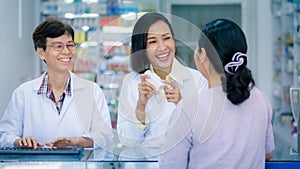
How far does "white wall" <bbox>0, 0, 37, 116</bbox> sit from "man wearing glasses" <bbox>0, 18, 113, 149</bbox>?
1.75 meters

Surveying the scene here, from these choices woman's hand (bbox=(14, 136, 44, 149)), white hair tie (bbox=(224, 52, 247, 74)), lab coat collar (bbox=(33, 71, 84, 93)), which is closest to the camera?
white hair tie (bbox=(224, 52, 247, 74))

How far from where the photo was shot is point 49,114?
2.07 metres

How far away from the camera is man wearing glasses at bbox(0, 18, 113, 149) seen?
1.95m

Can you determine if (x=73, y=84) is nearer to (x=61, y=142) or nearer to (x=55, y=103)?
(x=55, y=103)

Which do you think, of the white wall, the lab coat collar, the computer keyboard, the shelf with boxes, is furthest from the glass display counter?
the shelf with boxes

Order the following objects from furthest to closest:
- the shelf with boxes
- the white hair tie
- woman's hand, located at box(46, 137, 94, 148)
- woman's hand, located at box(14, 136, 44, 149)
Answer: the shelf with boxes → woman's hand, located at box(46, 137, 94, 148) → woman's hand, located at box(14, 136, 44, 149) → the white hair tie

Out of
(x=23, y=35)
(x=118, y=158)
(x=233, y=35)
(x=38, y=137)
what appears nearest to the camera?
(x=233, y=35)

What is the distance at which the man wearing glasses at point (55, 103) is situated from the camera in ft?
6.40

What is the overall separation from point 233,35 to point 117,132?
1.95ft

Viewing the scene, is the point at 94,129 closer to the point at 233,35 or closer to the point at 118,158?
the point at 118,158

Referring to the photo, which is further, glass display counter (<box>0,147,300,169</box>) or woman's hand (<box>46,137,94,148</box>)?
woman's hand (<box>46,137,94,148</box>)

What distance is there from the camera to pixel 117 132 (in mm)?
1780

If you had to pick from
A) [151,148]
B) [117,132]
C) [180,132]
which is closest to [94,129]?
[117,132]

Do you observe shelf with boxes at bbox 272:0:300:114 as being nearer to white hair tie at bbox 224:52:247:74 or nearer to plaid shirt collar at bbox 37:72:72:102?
plaid shirt collar at bbox 37:72:72:102
